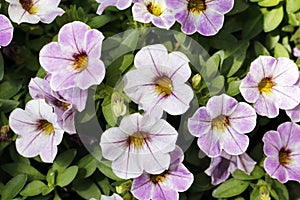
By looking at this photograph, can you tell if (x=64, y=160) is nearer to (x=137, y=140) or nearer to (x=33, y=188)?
(x=33, y=188)

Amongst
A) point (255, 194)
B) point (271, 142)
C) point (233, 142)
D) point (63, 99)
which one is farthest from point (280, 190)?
point (63, 99)

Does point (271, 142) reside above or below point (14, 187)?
above

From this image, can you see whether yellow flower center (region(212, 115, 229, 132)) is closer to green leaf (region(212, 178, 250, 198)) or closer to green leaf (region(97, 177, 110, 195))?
green leaf (region(212, 178, 250, 198))

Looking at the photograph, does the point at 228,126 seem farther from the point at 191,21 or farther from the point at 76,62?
the point at 76,62

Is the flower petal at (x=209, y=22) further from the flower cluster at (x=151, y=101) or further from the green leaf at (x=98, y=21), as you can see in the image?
the green leaf at (x=98, y=21)

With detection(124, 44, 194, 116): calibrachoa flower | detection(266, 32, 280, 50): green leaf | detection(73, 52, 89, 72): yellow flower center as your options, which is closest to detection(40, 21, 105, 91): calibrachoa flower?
detection(73, 52, 89, 72): yellow flower center

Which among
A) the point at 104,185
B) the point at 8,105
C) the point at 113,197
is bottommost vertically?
the point at 104,185
